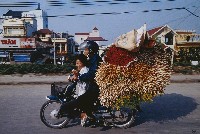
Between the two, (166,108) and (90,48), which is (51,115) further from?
(166,108)

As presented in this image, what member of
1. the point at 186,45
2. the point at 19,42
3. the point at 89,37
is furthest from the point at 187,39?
the point at 89,37

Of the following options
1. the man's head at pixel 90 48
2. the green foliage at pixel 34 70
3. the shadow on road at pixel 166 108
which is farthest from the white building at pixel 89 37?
the man's head at pixel 90 48

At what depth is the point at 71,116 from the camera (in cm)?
560

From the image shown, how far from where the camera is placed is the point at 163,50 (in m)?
5.52

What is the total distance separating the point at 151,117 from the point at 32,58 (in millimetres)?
36441

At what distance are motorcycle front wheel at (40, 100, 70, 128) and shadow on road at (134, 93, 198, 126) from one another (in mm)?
1881

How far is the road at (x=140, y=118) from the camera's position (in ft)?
18.4

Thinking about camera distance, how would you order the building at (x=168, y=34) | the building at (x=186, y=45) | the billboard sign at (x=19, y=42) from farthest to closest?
1. the building at (x=168, y=34)
2. the billboard sign at (x=19, y=42)
3. the building at (x=186, y=45)

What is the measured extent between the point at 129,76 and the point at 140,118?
197 centimetres

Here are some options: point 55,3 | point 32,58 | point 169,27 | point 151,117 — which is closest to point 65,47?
point 32,58

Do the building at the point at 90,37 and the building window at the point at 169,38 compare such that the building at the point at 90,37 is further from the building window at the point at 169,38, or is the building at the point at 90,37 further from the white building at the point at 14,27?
the building window at the point at 169,38

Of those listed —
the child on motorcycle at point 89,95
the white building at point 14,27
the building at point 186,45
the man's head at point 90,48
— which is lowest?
the child on motorcycle at point 89,95

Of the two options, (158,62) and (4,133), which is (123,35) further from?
(4,133)

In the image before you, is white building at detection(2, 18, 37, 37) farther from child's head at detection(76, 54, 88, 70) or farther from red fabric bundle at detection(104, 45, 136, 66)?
red fabric bundle at detection(104, 45, 136, 66)
